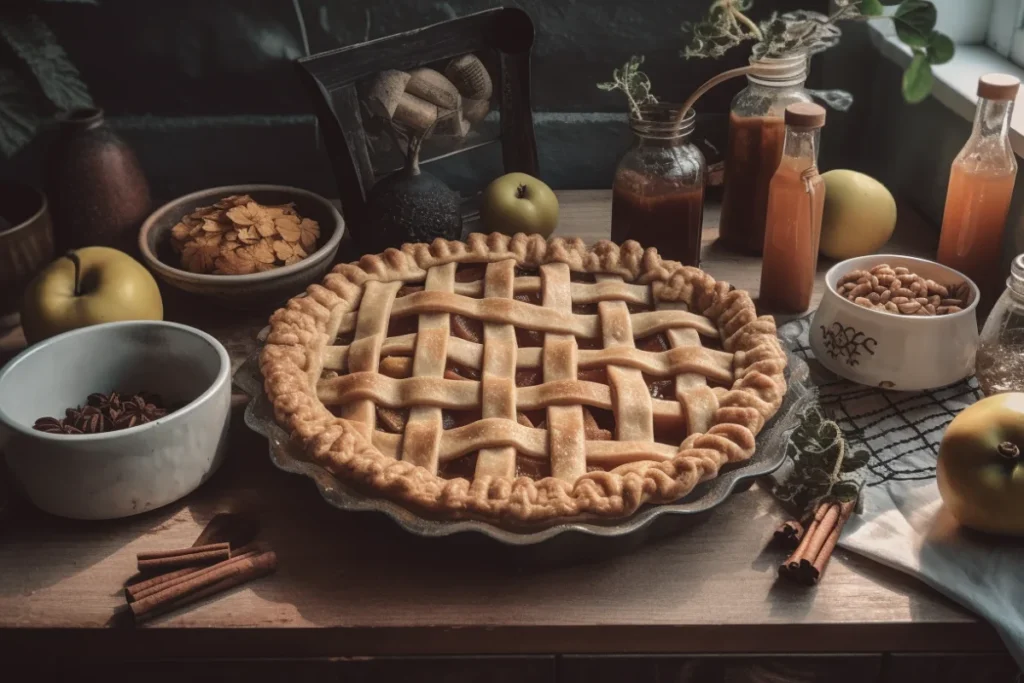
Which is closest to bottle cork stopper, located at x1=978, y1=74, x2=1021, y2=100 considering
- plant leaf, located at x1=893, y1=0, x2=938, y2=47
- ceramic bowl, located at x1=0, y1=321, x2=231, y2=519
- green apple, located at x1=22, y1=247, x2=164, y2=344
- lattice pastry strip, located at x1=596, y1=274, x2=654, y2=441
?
plant leaf, located at x1=893, y1=0, x2=938, y2=47

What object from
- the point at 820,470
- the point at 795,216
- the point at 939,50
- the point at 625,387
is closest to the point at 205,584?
the point at 625,387

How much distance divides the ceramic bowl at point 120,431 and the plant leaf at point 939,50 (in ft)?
3.07

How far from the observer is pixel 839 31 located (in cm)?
137

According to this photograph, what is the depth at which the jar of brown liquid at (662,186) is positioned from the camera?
1329 millimetres

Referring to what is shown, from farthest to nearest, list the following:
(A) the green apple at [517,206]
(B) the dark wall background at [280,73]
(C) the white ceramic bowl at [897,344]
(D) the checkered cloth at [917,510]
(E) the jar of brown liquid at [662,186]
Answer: (B) the dark wall background at [280,73] → (A) the green apple at [517,206] → (E) the jar of brown liquid at [662,186] → (C) the white ceramic bowl at [897,344] → (D) the checkered cloth at [917,510]

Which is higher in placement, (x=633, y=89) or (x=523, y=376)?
Answer: (x=633, y=89)

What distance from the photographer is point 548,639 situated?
0.89 meters

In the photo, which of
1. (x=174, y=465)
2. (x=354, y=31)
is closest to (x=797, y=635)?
(x=174, y=465)

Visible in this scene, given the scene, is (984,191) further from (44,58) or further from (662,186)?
(44,58)

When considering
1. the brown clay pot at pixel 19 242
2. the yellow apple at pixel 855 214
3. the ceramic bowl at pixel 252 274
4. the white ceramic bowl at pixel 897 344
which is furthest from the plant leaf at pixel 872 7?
the brown clay pot at pixel 19 242

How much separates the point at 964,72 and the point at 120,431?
50.7 inches

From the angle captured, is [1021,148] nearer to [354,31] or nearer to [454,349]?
[454,349]

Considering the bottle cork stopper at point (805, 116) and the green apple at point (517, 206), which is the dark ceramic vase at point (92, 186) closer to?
the green apple at point (517, 206)

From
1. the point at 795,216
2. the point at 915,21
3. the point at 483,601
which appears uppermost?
the point at 915,21
